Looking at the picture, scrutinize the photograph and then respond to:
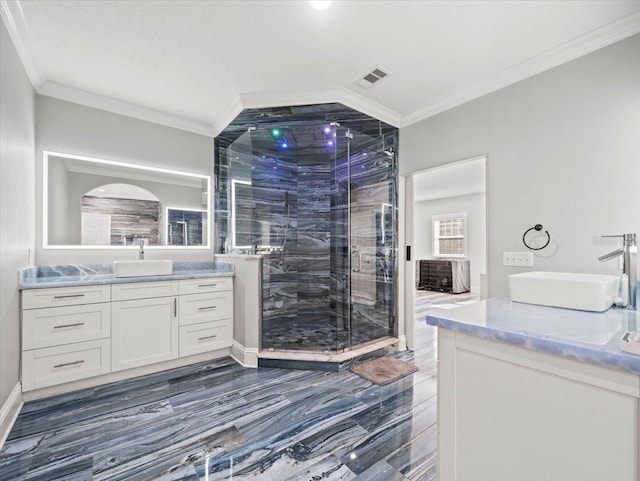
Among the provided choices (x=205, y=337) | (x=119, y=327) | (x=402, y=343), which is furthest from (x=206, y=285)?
(x=402, y=343)

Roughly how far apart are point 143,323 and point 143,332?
0.26ft

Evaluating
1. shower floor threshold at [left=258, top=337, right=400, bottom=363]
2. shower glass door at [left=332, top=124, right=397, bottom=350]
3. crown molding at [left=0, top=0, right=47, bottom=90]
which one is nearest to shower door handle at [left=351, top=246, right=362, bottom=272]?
shower glass door at [left=332, top=124, right=397, bottom=350]

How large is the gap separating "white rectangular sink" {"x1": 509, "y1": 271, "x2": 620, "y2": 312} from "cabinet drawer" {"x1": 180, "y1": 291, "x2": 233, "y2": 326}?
2532mm

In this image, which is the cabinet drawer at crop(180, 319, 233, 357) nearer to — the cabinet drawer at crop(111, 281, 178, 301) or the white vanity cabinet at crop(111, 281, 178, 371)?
the white vanity cabinet at crop(111, 281, 178, 371)

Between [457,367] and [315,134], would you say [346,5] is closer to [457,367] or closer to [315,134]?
[315,134]

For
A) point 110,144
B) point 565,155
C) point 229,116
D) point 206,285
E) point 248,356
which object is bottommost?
point 248,356

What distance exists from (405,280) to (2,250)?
3.32m

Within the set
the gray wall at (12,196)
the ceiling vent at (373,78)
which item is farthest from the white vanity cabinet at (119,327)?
the ceiling vent at (373,78)

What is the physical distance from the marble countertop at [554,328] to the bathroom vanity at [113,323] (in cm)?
239

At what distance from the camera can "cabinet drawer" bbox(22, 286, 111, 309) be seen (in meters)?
2.14

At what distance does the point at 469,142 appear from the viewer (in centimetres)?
261

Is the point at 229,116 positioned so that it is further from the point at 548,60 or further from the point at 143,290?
the point at 548,60

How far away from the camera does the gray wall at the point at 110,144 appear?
2635 millimetres

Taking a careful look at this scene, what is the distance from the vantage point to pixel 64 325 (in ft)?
7.41
